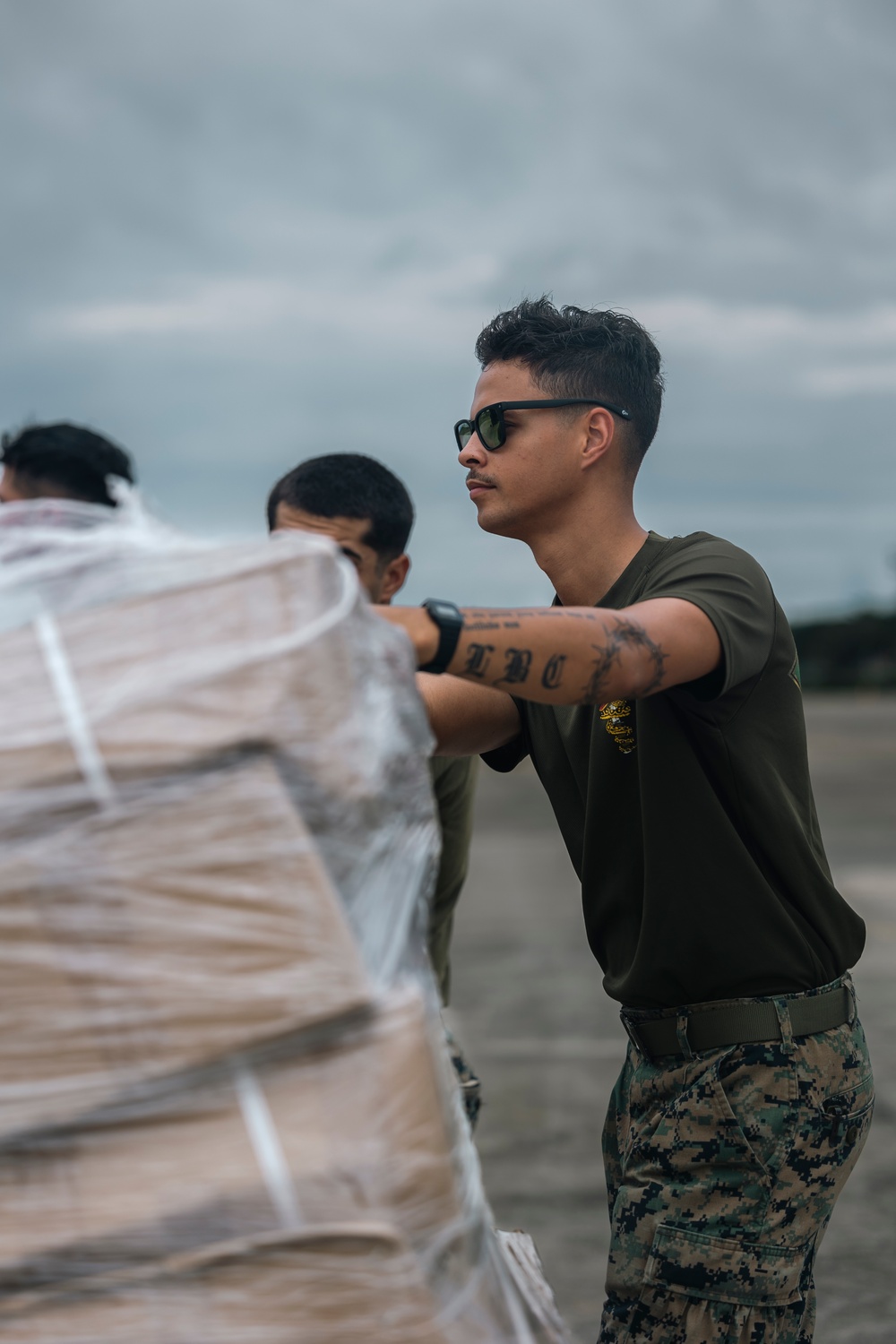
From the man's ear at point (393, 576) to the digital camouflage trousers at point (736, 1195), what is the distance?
1362 mm

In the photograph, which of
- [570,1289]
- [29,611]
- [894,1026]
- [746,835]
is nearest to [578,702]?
[746,835]

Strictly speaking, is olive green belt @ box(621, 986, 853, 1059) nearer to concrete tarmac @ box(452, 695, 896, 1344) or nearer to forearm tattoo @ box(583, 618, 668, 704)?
forearm tattoo @ box(583, 618, 668, 704)

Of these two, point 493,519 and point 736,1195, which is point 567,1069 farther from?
point 493,519

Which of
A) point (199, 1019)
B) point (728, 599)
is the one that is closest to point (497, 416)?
point (728, 599)

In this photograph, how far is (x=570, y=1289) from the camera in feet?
12.3

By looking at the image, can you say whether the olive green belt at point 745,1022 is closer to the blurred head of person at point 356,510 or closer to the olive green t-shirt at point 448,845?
the olive green t-shirt at point 448,845

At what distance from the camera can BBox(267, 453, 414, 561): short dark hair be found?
9.70 feet

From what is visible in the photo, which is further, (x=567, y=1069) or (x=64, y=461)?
(x=567, y=1069)

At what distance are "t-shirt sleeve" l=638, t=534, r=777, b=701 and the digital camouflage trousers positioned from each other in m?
0.58

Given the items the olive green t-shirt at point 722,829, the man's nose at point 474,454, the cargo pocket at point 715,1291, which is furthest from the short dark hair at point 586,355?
the cargo pocket at point 715,1291

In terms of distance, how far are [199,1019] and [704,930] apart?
1121mm

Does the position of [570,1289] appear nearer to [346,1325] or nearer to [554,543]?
[554,543]

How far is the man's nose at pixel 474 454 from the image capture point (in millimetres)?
2277

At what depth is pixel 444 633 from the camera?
5.33 feet
